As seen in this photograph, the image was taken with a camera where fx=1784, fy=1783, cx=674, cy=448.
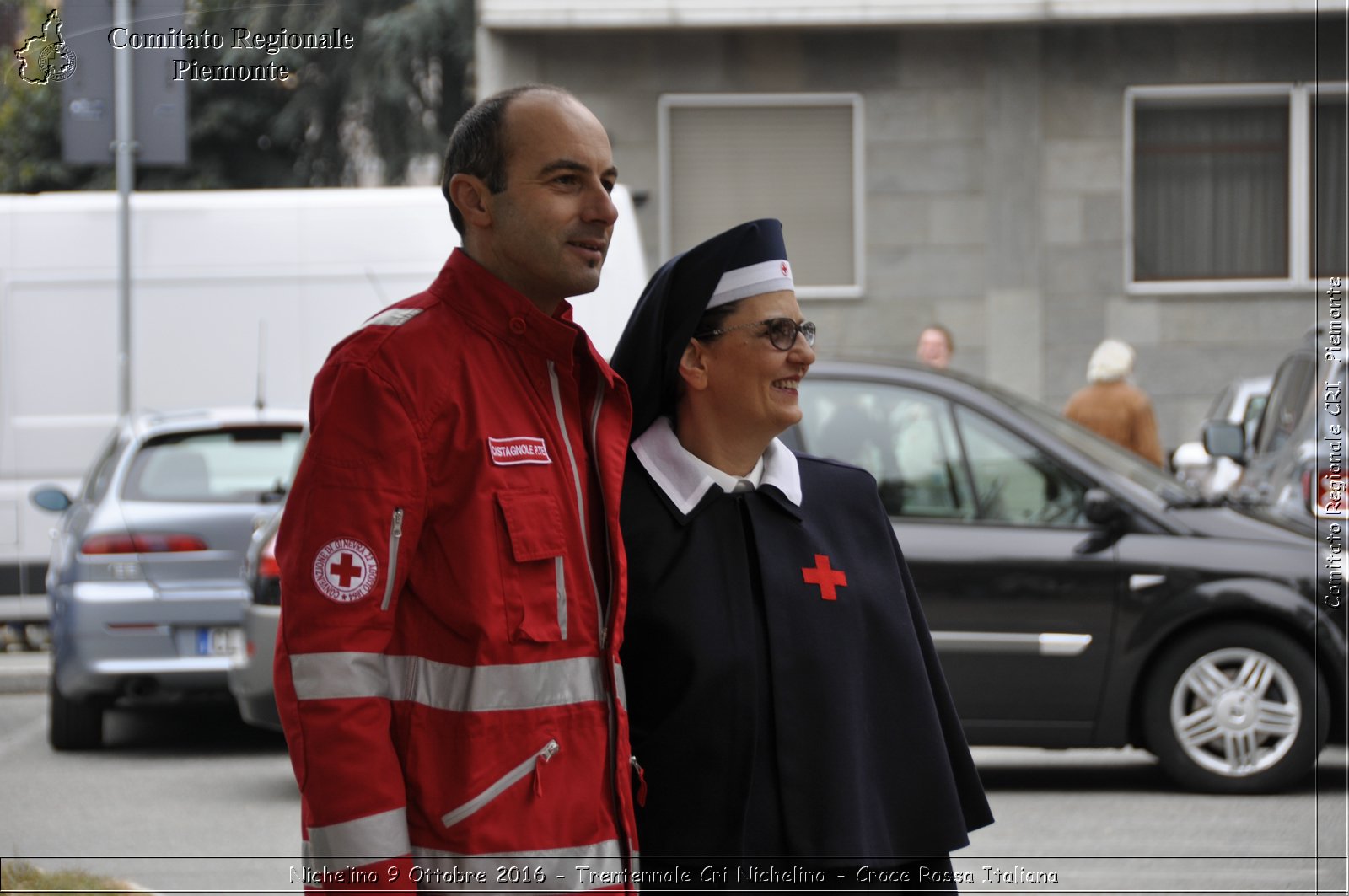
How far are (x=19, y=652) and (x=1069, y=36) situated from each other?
433 inches

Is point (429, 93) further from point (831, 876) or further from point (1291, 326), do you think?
point (831, 876)

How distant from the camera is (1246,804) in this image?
7008 mm

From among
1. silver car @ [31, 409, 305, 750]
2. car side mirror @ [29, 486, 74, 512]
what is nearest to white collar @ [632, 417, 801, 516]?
silver car @ [31, 409, 305, 750]

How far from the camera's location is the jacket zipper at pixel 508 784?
2.38 metres

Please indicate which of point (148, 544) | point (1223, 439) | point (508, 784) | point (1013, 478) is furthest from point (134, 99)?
point (508, 784)

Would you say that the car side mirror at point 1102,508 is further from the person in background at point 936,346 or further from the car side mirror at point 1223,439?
the person in background at point 936,346

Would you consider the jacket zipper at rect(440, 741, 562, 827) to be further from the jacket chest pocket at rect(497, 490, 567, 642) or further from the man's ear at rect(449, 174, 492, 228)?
the man's ear at rect(449, 174, 492, 228)

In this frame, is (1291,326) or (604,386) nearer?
(604,386)

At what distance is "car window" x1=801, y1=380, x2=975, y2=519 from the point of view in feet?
24.2

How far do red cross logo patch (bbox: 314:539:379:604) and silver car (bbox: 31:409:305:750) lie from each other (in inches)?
249

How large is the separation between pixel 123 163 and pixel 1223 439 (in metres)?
5.94

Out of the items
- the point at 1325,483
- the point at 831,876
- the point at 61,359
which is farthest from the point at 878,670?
the point at 61,359

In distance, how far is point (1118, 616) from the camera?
23.5ft

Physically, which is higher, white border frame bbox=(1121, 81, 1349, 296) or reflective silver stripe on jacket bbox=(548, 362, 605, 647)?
white border frame bbox=(1121, 81, 1349, 296)
